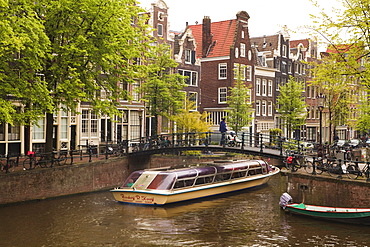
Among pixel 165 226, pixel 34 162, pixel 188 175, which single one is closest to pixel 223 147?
pixel 188 175

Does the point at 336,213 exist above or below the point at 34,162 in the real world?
below

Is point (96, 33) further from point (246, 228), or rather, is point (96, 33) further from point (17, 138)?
point (246, 228)

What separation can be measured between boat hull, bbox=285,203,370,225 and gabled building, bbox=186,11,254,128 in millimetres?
29681

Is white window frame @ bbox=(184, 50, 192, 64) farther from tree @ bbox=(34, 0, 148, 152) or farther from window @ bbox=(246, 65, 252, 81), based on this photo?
tree @ bbox=(34, 0, 148, 152)

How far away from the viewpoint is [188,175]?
2416 centimetres

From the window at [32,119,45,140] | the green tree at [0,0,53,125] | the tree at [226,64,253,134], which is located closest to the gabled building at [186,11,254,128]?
the tree at [226,64,253,134]

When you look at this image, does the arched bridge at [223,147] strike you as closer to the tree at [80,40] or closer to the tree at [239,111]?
the tree at [239,111]

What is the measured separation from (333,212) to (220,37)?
113ft

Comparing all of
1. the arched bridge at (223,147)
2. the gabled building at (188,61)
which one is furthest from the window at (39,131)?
the gabled building at (188,61)

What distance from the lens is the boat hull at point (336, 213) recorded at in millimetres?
17641

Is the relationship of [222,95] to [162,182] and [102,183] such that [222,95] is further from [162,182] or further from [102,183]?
[162,182]

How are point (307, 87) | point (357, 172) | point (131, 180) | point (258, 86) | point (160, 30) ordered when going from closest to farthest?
point (357, 172)
point (131, 180)
point (160, 30)
point (258, 86)
point (307, 87)

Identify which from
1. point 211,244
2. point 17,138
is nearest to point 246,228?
point 211,244

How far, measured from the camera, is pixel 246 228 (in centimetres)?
1803
